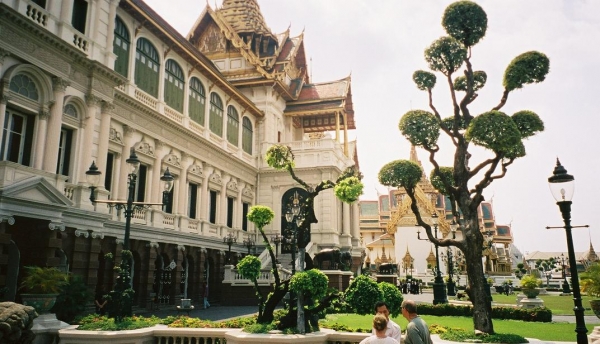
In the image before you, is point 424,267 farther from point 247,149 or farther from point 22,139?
point 22,139

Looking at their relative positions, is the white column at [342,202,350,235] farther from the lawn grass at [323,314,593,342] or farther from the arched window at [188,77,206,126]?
the lawn grass at [323,314,593,342]

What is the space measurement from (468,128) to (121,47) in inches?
581

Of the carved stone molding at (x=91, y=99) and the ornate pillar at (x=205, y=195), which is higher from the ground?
the carved stone molding at (x=91, y=99)

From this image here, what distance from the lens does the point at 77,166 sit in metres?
15.7

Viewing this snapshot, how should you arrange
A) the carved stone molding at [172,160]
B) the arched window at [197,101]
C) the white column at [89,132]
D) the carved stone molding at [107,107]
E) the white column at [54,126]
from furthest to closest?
the arched window at [197,101]
the carved stone molding at [172,160]
the carved stone molding at [107,107]
the white column at [89,132]
the white column at [54,126]

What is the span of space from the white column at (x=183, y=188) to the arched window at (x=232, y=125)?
18.8 feet

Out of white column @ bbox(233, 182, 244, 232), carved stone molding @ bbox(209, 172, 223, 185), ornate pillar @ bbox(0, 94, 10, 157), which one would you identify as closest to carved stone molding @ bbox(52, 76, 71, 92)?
ornate pillar @ bbox(0, 94, 10, 157)

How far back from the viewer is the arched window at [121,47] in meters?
19.0

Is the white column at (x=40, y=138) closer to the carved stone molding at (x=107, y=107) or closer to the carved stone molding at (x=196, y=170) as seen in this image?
the carved stone molding at (x=107, y=107)

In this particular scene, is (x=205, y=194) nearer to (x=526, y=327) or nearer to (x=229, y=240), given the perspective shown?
(x=229, y=240)

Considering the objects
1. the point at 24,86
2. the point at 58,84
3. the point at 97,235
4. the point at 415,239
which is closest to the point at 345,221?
the point at 97,235

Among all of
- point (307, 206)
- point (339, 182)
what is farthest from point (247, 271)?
point (339, 182)

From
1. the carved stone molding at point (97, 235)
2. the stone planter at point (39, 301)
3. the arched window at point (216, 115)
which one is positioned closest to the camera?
the stone planter at point (39, 301)

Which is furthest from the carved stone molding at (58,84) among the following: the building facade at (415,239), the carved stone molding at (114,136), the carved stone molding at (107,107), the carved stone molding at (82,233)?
the building facade at (415,239)
